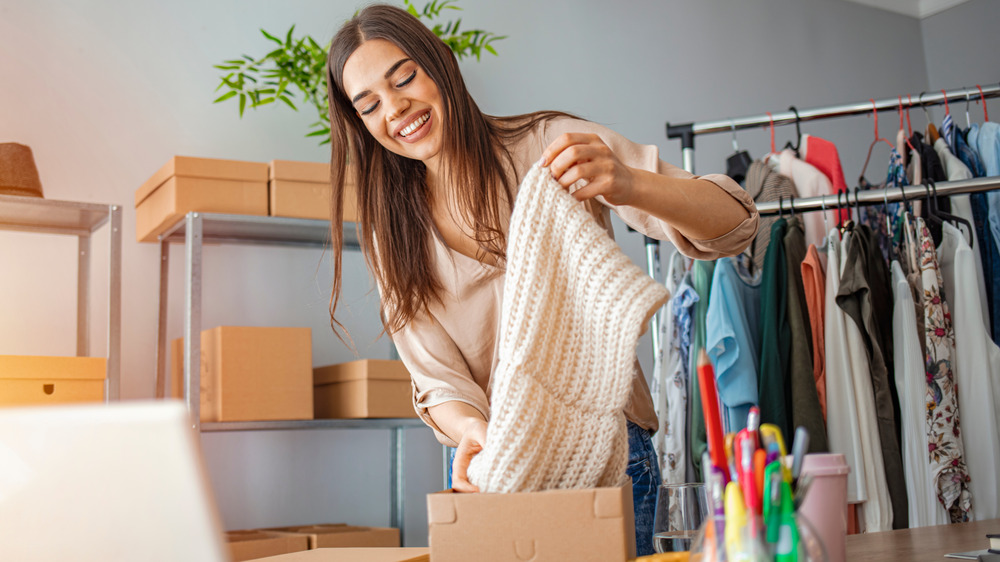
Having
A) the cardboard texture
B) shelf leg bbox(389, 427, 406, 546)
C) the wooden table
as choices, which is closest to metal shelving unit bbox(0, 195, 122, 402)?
shelf leg bbox(389, 427, 406, 546)

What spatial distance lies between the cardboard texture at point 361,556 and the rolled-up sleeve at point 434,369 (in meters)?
0.31

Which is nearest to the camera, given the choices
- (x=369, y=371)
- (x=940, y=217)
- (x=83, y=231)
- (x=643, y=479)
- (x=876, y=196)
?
(x=643, y=479)

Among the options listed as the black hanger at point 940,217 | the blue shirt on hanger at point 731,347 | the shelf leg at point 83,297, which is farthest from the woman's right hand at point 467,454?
the shelf leg at point 83,297

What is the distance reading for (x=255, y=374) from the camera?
2.03 meters

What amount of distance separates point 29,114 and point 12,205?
0.42 meters

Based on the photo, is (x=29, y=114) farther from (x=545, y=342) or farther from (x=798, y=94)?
(x=798, y=94)

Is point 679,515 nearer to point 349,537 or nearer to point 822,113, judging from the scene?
point 349,537

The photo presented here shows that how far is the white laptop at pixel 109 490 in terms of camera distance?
0.37 meters

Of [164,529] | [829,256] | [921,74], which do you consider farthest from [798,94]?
[164,529]

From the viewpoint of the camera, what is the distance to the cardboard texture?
73 cm

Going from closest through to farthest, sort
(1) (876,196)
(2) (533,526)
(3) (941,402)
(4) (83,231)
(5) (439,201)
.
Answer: (2) (533,526) → (5) (439,201) → (3) (941,402) → (1) (876,196) → (4) (83,231)

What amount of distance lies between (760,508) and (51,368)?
179 cm

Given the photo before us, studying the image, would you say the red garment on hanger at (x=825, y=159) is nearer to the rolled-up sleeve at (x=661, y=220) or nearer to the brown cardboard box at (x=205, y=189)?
the rolled-up sleeve at (x=661, y=220)

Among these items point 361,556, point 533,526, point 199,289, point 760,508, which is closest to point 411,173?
point 361,556
